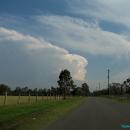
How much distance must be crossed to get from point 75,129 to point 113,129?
62.0 inches

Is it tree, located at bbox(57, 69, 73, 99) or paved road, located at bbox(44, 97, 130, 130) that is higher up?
tree, located at bbox(57, 69, 73, 99)

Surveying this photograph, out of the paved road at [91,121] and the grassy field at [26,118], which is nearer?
the paved road at [91,121]

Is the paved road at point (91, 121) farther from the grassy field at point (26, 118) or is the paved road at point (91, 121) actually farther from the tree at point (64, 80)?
the tree at point (64, 80)

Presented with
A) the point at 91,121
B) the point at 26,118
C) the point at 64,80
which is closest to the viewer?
the point at 91,121

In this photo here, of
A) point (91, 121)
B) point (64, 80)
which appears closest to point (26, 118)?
point (91, 121)

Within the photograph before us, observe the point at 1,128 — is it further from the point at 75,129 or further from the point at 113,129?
the point at 113,129

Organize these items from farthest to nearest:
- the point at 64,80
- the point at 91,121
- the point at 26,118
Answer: the point at 64,80 → the point at 26,118 → the point at 91,121

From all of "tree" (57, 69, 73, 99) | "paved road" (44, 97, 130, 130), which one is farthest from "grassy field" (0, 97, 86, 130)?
"tree" (57, 69, 73, 99)

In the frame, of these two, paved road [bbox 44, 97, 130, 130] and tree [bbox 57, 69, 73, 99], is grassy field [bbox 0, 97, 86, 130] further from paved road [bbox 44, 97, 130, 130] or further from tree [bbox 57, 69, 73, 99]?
tree [bbox 57, 69, 73, 99]

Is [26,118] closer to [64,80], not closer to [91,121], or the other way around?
[91,121]

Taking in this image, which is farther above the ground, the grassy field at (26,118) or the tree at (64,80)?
the tree at (64,80)

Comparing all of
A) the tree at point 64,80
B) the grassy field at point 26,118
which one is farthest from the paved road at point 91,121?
the tree at point 64,80

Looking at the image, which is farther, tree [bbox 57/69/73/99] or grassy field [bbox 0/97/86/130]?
tree [bbox 57/69/73/99]

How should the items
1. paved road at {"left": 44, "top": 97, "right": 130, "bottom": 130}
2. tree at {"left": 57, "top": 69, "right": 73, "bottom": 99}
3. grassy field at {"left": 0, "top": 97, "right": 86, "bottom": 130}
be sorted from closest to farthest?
paved road at {"left": 44, "top": 97, "right": 130, "bottom": 130} → grassy field at {"left": 0, "top": 97, "right": 86, "bottom": 130} → tree at {"left": 57, "top": 69, "right": 73, "bottom": 99}
